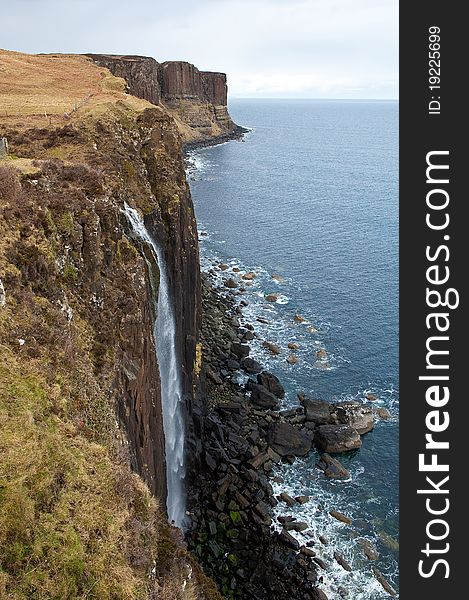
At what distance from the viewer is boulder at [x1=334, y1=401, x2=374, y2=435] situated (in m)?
42.7

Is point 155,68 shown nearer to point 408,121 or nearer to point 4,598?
point 408,121

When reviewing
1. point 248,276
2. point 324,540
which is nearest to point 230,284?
point 248,276

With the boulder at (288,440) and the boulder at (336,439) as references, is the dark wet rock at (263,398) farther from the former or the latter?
the boulder at (336,439)

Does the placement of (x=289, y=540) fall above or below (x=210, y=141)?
below

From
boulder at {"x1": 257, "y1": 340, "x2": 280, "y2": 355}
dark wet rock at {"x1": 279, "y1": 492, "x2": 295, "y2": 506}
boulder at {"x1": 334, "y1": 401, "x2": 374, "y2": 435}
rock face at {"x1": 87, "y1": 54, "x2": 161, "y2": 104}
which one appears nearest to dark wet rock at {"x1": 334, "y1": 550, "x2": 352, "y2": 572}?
dark wet rock at {"x1": 279, "y1": 492, "x2": 295, "y2": 506}

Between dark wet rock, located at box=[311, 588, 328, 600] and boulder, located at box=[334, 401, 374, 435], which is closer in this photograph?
dark wet rock, located at box=[311, 588, 328, 600]

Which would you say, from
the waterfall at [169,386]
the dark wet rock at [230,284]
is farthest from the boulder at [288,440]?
the dark wet rock at [230,284]

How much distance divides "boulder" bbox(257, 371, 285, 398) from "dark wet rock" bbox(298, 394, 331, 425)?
7.38 feet

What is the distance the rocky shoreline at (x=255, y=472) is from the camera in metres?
29.6

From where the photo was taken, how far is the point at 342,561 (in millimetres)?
31391

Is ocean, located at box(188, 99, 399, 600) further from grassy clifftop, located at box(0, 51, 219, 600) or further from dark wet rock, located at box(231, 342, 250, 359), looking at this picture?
grassy clifftop, located at box(0, 51, 219, 600)

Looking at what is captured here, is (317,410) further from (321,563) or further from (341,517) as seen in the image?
(321,563)

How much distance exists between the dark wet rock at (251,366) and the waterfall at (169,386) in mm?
15157

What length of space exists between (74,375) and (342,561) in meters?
23.9
